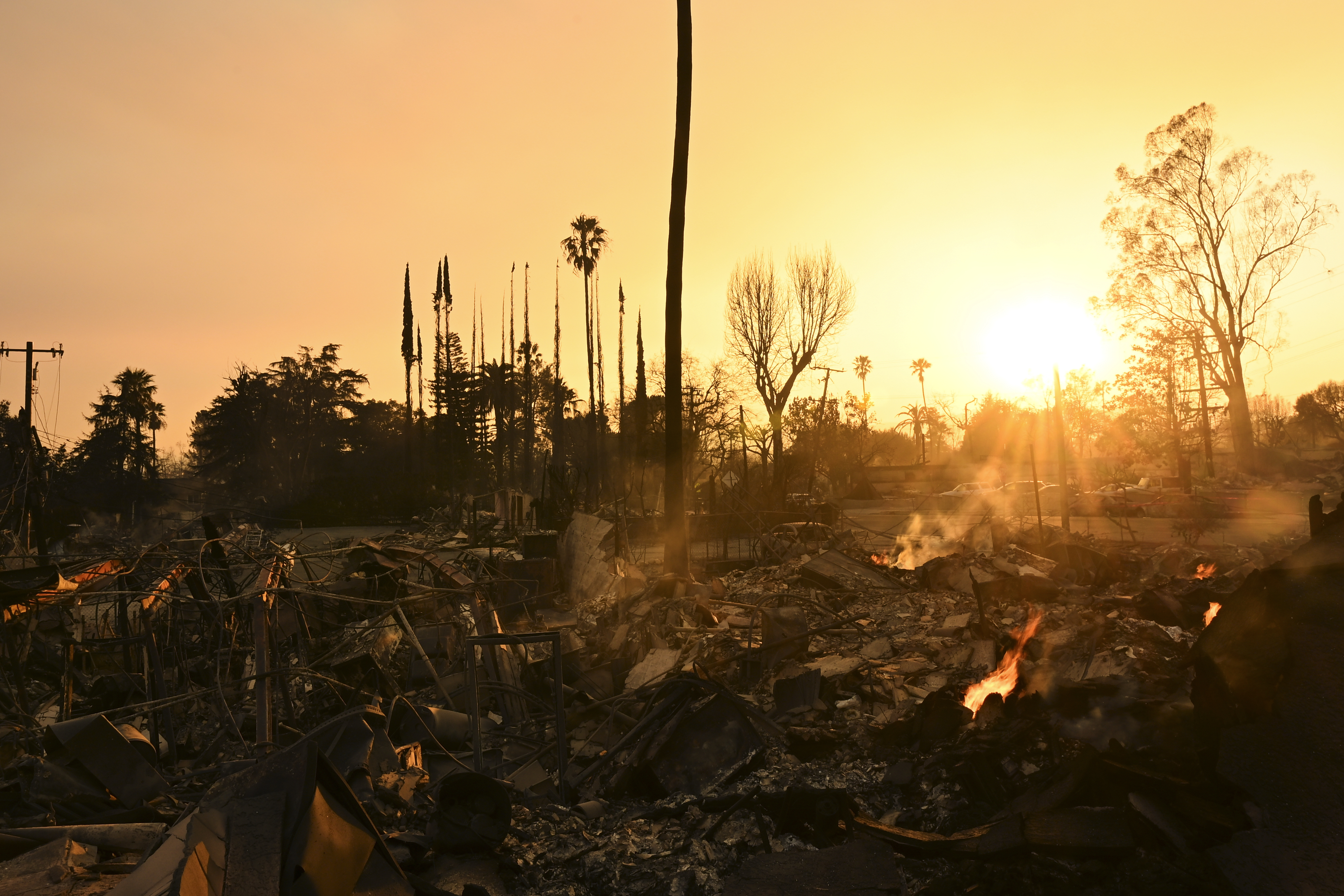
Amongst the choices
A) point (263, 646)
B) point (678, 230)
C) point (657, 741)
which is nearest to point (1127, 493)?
point (678, 230)

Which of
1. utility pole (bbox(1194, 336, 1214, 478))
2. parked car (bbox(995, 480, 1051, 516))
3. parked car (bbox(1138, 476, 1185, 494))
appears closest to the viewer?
parked car (bbox(995, 480, 1051, 516))

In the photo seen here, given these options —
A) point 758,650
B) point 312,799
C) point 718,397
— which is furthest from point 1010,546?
point 718,397

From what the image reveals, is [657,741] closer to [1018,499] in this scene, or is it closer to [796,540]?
[796,540]

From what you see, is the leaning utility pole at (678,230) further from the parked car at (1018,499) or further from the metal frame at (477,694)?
the parked car at (1018,499)

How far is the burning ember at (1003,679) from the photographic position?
18.7 feet

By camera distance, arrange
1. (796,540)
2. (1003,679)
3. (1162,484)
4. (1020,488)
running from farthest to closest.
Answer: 1. (1162,484)
2. (1020,488)
3. (796,540)
4. (1003,679)

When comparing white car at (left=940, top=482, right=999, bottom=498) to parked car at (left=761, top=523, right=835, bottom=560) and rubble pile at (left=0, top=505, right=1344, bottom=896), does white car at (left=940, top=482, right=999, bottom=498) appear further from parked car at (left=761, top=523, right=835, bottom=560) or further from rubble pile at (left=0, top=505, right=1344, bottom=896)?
rubble pile at (left=0, top=505, right=1344, bottom=896)

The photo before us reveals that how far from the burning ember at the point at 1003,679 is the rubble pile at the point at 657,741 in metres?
0.03

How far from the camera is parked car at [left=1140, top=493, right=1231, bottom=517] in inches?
765

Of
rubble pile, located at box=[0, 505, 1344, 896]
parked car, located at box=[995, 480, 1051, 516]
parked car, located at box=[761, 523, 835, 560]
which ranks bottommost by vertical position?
rubble pile, located at box=[0, 505, 1344, 896]

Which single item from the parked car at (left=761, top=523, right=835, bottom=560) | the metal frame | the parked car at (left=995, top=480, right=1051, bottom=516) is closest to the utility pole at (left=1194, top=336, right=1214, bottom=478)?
the parked car at (left=995, top=480, right=1051, bottom=516)

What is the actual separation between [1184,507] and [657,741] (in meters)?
20.8

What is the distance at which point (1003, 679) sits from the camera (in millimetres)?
5902

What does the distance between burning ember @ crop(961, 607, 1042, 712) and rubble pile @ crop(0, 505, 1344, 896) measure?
3 cm
